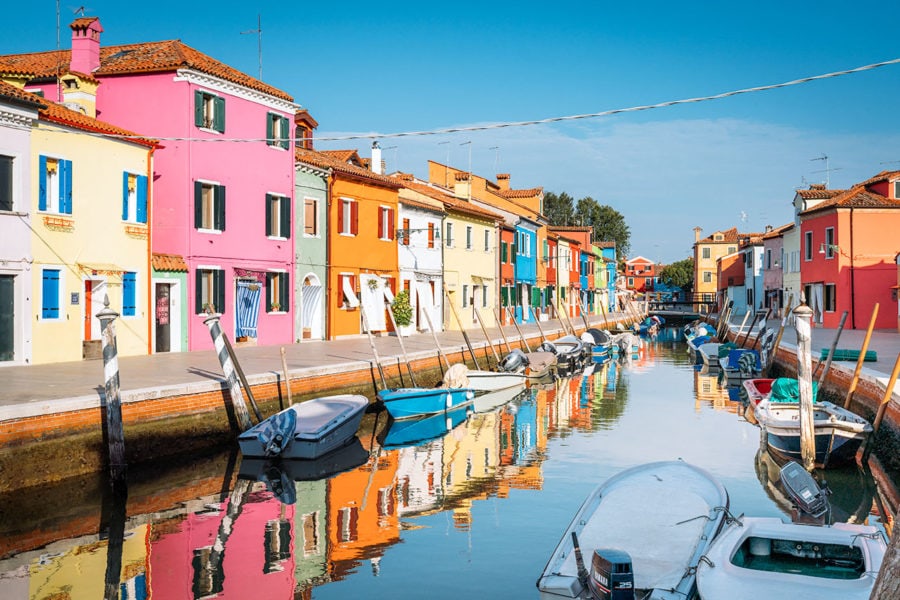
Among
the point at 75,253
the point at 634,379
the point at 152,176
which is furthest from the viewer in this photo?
the point at 634,379

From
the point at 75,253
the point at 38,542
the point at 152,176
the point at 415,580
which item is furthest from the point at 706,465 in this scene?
the point at 152,176

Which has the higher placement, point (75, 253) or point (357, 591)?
point (75, 253)

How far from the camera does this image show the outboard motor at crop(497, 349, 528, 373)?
30.5 meters

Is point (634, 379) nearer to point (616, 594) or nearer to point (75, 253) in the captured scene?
point (75, 253)

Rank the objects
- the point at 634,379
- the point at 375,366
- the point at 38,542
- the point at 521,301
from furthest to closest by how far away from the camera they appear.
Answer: the point at 521,301, the point at 634,379, the point at 375,366, the point at 38,542

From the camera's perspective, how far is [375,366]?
22.8 m

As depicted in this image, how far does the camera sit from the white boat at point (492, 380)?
86.2 feet

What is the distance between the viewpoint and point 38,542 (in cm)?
1079

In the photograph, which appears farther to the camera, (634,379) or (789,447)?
(634,379)

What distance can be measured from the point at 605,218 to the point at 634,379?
81397 millimetres

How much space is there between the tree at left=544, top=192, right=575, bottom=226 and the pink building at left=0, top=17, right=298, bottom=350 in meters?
85.3

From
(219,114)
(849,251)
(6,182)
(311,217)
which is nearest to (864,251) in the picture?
(849,251)

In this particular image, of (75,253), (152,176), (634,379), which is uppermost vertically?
(152,176)

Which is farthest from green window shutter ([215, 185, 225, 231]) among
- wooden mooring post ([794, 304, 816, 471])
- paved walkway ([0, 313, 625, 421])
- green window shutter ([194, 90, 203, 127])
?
wooden mooring post ([794, 304, 816, 471])
